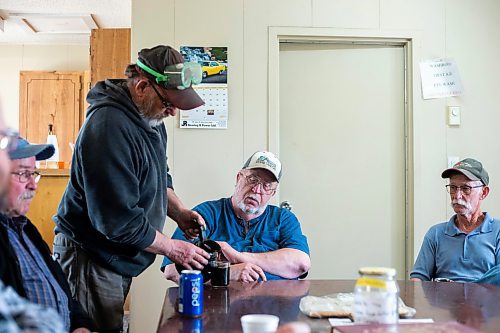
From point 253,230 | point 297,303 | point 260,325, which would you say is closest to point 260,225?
point 253,230

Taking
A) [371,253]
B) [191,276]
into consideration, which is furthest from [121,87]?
[371,253]

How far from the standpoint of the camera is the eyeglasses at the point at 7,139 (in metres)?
0.99

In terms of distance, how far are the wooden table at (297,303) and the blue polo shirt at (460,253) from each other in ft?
1.67

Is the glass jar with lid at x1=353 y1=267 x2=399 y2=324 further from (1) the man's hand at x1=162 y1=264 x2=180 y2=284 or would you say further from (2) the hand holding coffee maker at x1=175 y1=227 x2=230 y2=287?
(1) the man's hand at x1=162 y1=264 x2=180 y2=284

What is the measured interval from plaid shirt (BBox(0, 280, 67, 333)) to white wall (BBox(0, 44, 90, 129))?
22.4 ft

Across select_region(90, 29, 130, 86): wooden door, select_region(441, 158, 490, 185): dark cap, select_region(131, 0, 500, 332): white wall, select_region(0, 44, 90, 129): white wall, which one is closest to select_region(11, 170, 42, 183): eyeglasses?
select_region(131, 0, 500, 332): white wall

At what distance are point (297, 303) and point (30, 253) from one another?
2.75 feet

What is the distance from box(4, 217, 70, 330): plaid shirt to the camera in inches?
68.1

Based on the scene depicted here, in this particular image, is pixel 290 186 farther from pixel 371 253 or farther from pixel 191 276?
pixel 191 276

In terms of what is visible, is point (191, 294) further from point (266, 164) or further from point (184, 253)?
point (266, 164)

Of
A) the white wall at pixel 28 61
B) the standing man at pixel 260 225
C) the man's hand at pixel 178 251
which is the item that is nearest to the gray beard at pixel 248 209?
the standing man at pixel 260 225

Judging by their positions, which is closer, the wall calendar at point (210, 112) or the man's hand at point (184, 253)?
the man's hand at point (184, 253)

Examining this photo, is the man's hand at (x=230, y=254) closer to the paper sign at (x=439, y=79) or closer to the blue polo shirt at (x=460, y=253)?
the blue polo shirt at (x=460, y=253)

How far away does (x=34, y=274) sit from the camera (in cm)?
176
